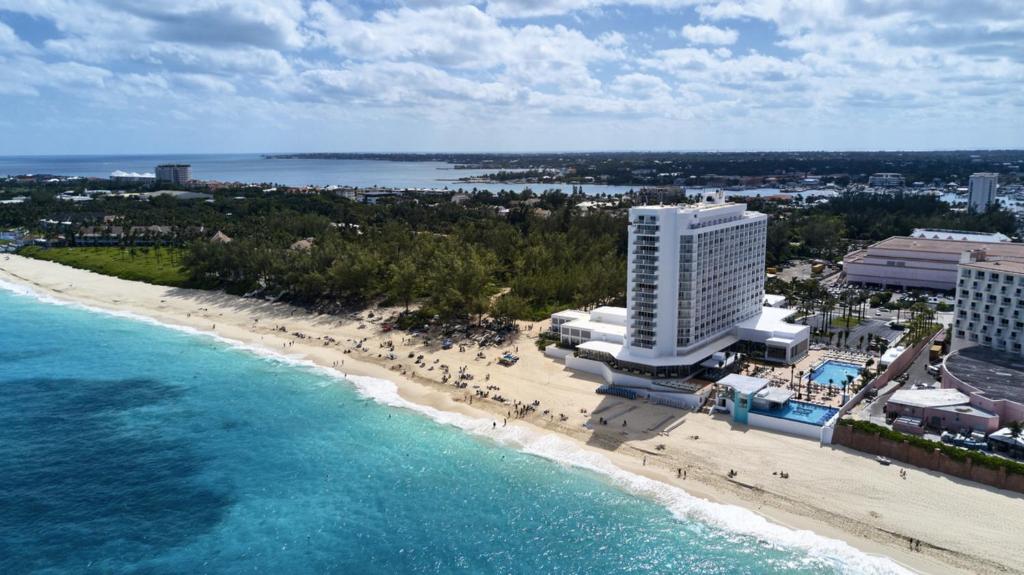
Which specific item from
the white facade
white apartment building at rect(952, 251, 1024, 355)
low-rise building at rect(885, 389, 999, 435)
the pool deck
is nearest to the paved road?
the pool deck

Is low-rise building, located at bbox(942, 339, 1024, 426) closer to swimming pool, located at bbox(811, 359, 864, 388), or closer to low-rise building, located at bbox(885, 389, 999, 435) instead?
low-rise building, located at bbox(885, 389, 999, 435)

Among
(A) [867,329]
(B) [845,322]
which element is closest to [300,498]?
(A) [867,329]

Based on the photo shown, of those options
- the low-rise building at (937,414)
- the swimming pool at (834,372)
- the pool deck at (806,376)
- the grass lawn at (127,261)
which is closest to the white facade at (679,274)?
the pool deck at (806,376)

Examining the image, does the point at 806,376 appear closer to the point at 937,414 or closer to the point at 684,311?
the point at 684,311

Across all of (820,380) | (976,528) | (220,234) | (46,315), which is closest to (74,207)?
(220,234)

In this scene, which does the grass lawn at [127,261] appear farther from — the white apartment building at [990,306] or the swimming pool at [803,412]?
the white apartment building at [990,306]

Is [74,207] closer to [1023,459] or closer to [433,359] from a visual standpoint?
[433,359]
